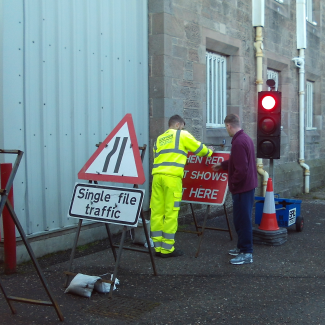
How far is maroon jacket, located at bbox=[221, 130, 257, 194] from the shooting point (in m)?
5.94

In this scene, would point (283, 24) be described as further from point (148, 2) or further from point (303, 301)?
point (303, 301)

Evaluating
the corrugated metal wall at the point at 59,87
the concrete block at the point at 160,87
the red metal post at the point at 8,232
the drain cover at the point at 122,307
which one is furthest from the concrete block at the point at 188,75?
the drain cover at the point at 122,307

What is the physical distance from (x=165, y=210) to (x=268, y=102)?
2364mm

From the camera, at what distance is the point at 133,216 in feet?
15.6

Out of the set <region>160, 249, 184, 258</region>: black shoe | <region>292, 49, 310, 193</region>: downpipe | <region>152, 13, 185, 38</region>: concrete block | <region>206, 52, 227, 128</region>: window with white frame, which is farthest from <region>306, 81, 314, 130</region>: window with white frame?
<region>160, 249, 184, 258</region>: black shoe

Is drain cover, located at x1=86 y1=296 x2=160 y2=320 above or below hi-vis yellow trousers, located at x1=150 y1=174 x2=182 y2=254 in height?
below

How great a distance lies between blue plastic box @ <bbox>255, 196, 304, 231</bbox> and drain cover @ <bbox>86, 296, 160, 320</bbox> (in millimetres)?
3622

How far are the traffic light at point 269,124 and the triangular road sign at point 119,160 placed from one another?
2886 millimetres

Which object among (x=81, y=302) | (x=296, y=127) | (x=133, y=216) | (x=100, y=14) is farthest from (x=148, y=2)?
(x=296, y=127)

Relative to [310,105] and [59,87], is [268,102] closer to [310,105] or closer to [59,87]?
[59,87]

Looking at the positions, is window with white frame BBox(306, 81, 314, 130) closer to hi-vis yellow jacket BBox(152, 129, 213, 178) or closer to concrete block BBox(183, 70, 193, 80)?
concrete block BBox(183, 70, 193, 80)

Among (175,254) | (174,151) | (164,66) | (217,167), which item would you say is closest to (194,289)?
(175,254)

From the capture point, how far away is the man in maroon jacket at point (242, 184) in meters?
Answer: 5.95

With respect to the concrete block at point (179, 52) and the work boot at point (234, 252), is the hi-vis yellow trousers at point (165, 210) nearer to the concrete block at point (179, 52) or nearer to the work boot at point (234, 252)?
the work boot at point (234, 252)
